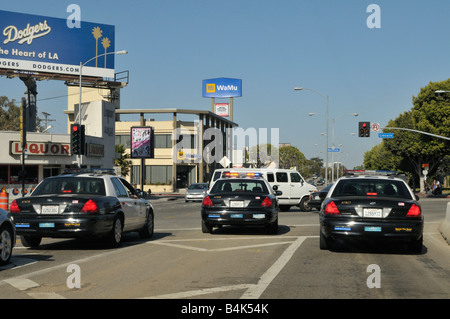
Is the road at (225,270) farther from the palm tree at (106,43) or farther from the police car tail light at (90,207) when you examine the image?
the palm tree at (106,43)

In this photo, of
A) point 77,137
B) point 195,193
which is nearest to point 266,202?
point 77,137

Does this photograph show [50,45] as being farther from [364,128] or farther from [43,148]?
[364,128]

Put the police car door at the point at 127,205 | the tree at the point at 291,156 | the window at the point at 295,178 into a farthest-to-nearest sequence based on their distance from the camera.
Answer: the tree at the point at 291,156
the window at the point at 295,178
the police car door at the point at 127,205

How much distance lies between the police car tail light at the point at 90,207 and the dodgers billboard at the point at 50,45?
1477 inches

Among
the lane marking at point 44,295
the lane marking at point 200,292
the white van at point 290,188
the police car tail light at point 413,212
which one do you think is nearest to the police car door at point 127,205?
the lane marking at point 44,295

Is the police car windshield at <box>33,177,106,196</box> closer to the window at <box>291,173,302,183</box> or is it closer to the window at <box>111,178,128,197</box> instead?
the window at <box>111,178,128,197</box>

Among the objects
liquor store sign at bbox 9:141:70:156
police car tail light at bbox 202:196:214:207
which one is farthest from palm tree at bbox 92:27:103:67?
police car tail light at bbox 202:196:214:207

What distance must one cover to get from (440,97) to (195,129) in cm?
3482

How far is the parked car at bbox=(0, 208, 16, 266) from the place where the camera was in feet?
32.4

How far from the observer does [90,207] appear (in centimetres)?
1195

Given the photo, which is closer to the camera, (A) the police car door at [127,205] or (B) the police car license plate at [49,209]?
(B) the police car license plate at [49,209]

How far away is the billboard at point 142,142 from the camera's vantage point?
5806cm

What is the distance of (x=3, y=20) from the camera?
154ft
